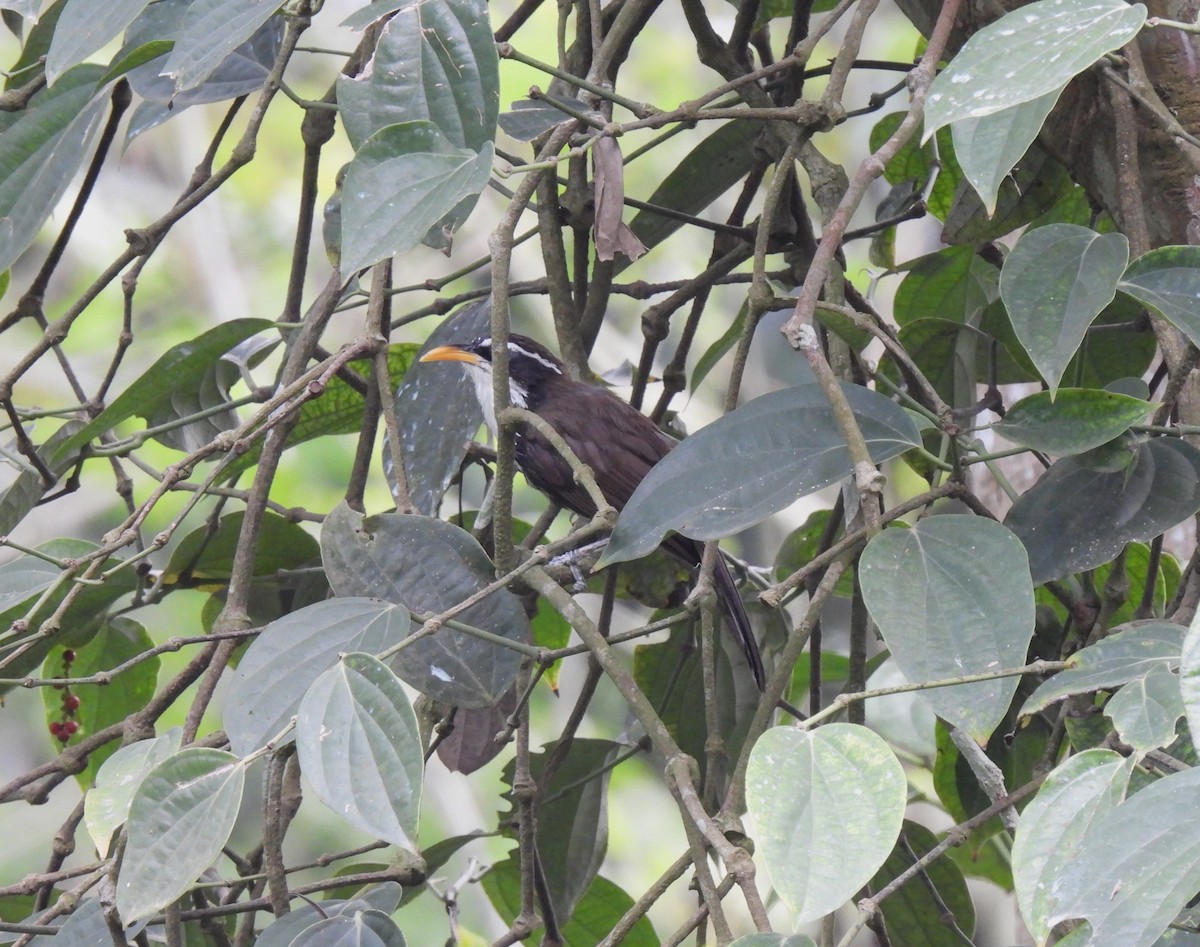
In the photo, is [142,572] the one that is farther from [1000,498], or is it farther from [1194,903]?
[1000,498]

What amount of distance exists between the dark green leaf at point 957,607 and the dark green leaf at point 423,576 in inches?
24.1

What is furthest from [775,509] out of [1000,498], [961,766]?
[1000,498]

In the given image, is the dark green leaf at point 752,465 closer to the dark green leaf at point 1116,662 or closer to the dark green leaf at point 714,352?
the dark green leaf at point 1116,662

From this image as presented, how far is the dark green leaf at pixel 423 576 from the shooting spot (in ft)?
5.56

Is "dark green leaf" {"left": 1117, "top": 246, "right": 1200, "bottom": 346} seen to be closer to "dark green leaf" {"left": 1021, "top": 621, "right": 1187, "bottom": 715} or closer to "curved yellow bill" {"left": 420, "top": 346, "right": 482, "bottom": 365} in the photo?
"dark green leaf" {"left": 1021, "top": 621, "right": 1187, "bottom": 715}

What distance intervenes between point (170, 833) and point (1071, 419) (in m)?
1.16

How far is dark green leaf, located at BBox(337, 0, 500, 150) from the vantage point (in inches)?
62.3

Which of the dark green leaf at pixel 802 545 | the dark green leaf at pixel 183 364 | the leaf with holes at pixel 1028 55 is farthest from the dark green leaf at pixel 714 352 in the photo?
the leaf with holes at pixel 1028 55

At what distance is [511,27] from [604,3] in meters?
0.69

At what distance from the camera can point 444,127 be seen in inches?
62.9

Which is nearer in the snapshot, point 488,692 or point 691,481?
point 691,481

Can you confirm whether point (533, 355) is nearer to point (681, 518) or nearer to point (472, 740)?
point (472, 740)

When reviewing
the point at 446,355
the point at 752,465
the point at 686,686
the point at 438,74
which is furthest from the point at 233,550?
the point at 752,465

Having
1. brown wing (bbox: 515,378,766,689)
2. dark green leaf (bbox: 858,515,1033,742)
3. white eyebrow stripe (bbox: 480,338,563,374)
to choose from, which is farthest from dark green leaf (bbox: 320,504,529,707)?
white eyebrow stripe (bbox: 480,338,563,374)
